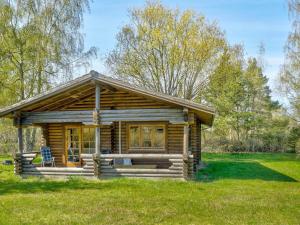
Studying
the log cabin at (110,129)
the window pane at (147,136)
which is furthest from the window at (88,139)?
the window pane at (147,136)

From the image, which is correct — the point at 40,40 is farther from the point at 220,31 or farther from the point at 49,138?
the point at 220,31

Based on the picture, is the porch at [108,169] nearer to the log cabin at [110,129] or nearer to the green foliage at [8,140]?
the log cabin at [110,129]

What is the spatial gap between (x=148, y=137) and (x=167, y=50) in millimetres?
12963

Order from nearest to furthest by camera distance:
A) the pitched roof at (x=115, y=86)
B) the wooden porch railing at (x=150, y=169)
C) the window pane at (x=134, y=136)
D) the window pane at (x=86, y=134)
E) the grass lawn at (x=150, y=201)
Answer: the grass lawn at (x=150, y=201) → the pitched roof at (x=115, y=86) → the wooden porch railing at (x=150, y=169) → the window pane at (x=134, y=136) → the window pane at (x=86, y=134)

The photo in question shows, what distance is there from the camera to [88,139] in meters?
15.5

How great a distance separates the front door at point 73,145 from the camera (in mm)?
15555

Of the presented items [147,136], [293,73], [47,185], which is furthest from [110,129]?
[293,73]

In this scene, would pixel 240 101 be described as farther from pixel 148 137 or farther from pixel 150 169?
pixel 150 169

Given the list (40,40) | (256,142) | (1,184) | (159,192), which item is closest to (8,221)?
(159,192)

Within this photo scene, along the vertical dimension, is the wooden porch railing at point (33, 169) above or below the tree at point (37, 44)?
below

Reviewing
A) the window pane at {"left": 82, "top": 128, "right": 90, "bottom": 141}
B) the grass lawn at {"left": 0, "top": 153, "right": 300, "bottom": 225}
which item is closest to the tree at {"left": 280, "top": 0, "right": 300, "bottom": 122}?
the grass lawn at {"left": 0, "top": 153, "right": 300, "bottom": 225}

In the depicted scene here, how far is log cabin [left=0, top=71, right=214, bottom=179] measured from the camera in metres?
12.1

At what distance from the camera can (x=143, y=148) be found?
14.9m

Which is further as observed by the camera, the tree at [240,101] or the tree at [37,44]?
the tree at [240,101]
